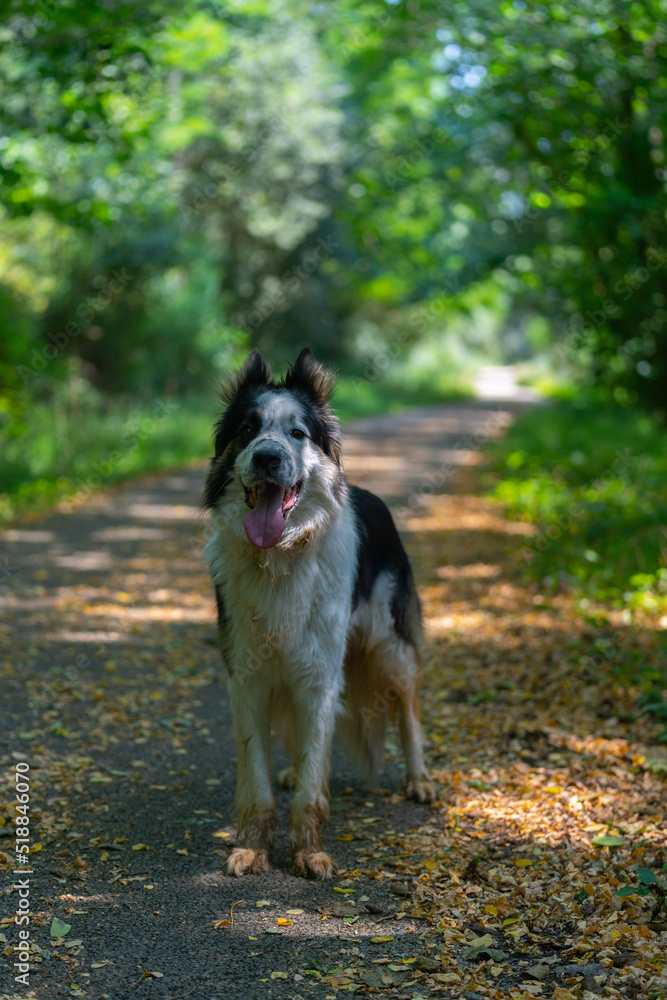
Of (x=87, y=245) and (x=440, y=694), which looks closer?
(x=440, y=694)

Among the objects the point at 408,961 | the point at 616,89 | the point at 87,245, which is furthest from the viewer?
the point at 87,245

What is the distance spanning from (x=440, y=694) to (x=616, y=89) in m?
8.31

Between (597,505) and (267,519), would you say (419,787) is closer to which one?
(267,519)

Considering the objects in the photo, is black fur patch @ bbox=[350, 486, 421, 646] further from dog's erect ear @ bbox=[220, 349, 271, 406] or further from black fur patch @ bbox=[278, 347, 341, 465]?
dog's erect ear @ bbox=[220, 349, 271, 406]

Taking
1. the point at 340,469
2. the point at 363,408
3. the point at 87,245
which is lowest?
the point at 363,408

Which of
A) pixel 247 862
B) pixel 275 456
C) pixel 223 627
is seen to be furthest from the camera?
pixel 223 627

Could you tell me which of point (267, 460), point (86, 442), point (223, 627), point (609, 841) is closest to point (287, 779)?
point (223, 627)

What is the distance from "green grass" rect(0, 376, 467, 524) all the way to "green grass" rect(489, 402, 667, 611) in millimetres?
5805

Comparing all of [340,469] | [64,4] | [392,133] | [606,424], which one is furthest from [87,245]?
[340,469]

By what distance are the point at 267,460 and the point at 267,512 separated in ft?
0.77

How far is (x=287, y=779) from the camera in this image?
4789mm

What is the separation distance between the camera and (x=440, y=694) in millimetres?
6176

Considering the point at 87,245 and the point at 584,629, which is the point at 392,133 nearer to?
the point at 87,245

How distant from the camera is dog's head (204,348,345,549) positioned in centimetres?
380
